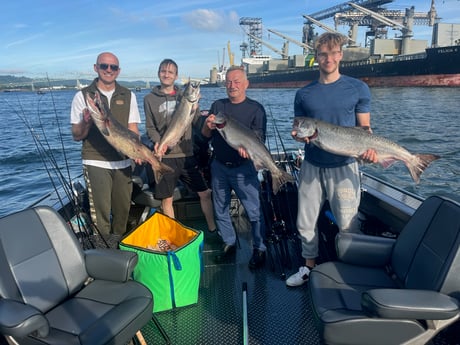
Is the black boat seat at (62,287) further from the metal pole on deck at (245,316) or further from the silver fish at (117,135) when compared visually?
the silver fish at (117,135)

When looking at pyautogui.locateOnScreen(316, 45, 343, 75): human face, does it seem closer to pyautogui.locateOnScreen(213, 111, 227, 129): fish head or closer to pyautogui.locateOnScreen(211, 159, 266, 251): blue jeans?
pyautogui.locateOnScreen(213, 111, 227, 129): fish head

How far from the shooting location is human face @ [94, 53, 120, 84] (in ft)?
11.7

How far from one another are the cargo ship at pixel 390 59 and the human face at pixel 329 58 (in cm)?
1610

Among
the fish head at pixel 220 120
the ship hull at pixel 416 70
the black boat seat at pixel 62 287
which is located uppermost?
the ship hull at pixel 416 70

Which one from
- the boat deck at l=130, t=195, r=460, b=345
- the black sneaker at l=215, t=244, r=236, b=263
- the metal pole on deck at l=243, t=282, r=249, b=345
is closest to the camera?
the metal pole on deck at l=243, t=282, r=249, b=345

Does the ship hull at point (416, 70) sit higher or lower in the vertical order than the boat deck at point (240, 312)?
higher

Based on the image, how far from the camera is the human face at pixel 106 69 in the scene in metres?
3.56

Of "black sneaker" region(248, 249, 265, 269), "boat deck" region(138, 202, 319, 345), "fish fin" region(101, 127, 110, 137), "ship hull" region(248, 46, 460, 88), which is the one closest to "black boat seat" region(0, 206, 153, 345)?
"boat deck" region(138, 202, 319, 345)

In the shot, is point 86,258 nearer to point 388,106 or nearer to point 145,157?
point 145,157

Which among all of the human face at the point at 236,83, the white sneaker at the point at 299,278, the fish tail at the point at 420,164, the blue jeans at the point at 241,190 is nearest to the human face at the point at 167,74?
the human face at the point at 236,83

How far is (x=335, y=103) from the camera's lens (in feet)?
9.70

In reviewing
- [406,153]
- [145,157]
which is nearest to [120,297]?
[145,157]

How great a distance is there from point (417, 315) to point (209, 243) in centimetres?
282

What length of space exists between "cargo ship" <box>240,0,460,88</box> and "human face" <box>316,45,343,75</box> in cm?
1610
